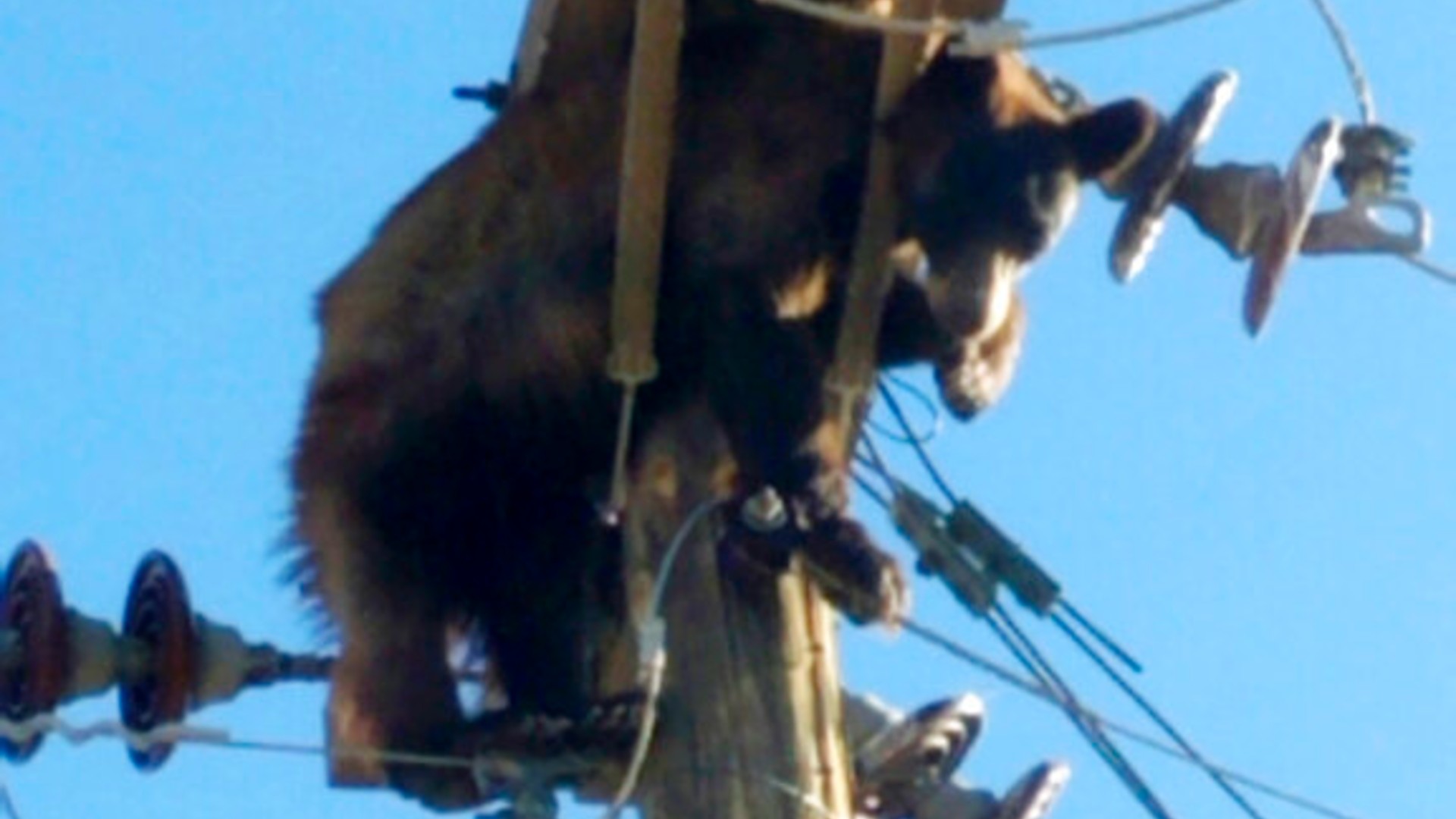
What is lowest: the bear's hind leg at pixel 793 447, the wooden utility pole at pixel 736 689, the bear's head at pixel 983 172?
the wooden utility pole at pixel 736 689

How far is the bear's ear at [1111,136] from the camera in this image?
24.6 ft

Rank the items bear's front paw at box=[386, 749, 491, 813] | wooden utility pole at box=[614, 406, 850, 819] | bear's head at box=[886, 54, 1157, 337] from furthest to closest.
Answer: bear's head at box=[886, 54, 1157, 337], bear's front paw at box=[386, 749, 491, 813], wooden utility pole at box=[614, 406, 850, 819]

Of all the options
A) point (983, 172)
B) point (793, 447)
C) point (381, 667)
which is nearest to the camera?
point (793, 447)

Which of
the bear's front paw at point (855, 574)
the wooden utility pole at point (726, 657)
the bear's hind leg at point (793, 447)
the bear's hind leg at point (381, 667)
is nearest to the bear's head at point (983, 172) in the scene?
the wooden utility pole at point (726, 657)

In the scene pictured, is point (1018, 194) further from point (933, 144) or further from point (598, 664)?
point (598, 664)

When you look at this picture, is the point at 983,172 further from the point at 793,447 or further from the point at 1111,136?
the point at 793,447

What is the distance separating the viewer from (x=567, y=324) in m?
7.52

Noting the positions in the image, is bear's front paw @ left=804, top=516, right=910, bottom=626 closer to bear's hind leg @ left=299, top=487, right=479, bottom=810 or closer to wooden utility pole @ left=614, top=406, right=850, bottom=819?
wooden utility pole @ left=614, top=406, right=850, bottom=819

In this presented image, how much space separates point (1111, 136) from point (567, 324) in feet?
3.63

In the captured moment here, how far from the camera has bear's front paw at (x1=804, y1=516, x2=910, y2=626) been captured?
6.89 m

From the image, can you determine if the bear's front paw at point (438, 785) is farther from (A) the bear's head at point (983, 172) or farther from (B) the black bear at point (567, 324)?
(A) the bear's head at point (983, 172)

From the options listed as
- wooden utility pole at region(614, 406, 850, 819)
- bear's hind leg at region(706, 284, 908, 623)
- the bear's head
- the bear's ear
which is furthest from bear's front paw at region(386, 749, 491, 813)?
the bear's ear

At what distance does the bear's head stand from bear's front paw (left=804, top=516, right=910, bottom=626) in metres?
0.83

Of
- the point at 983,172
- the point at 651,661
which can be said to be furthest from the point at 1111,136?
Answer: the point at 651,661
